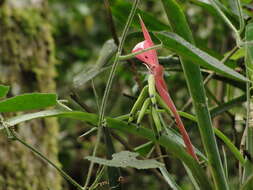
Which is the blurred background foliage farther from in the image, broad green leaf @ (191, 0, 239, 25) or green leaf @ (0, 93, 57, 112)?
green leaf @ (0, 93, 57, 112)

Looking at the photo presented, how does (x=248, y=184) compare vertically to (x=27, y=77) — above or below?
above

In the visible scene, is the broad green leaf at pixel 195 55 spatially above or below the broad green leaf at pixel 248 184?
above

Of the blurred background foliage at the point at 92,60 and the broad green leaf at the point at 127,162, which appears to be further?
the blurred background foliage at the point at 92,60

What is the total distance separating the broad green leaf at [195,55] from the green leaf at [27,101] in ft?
0.37

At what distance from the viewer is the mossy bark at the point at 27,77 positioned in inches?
50.0

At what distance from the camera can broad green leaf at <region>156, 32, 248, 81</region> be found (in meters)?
0.33

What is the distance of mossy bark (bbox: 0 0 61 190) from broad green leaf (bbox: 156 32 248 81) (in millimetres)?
965

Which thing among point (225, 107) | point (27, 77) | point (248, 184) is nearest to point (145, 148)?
point (225, 107)

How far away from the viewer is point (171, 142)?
0.39 m

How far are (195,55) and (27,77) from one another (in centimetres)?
113

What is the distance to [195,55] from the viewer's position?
1.10ft

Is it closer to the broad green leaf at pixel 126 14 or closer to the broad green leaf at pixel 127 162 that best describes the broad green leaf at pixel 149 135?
the broad green leaf at pixel 127 162

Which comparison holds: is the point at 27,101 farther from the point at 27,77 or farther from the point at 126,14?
the point at 27,77

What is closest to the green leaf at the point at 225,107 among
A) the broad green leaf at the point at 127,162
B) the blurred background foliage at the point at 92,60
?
the broad green leaf at the point at 127,162
